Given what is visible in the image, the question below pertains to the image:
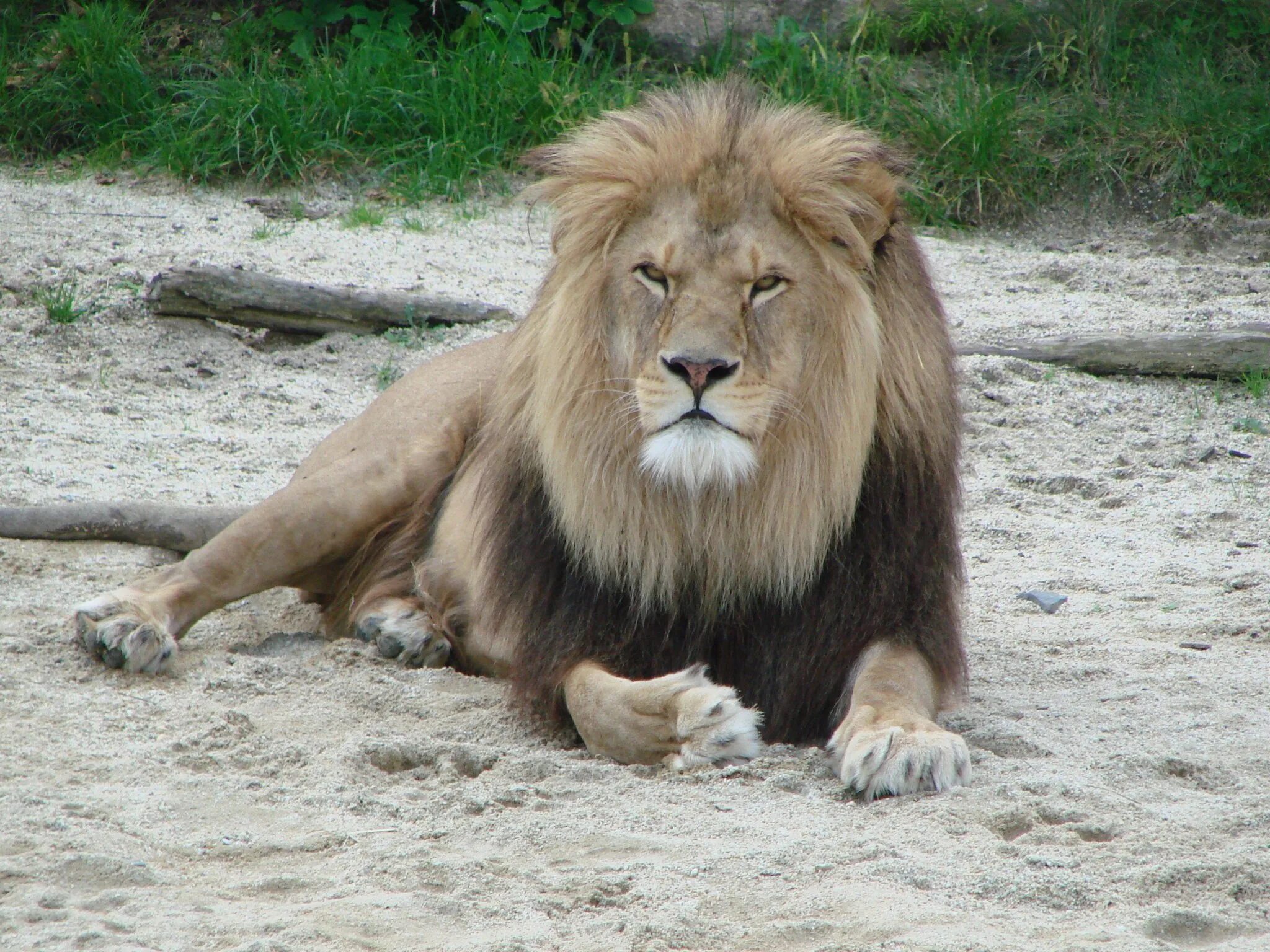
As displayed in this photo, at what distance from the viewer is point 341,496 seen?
11.9ft

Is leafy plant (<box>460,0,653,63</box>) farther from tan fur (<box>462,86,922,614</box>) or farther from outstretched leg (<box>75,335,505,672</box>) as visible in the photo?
tan fur (<box>462,86,922,614</box>)

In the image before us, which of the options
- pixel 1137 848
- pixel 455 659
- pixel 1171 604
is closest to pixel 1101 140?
pixel 1171 604

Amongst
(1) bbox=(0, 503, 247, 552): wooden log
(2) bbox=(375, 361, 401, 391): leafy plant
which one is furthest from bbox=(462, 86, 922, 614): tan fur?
(2) bbox=(375, 361, 401, 391): leafy plant

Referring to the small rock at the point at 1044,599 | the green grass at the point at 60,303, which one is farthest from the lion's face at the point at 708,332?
the green grass at the point at 60,303

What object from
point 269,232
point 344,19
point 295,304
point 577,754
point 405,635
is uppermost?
point 344,19

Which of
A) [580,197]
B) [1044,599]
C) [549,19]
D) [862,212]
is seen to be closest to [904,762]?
[862,212]

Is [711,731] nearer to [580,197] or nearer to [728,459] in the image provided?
[728,459]

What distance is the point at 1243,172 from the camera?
6602 millimetres

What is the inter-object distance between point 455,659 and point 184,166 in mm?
3828

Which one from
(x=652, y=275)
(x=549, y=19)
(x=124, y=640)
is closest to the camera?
(x=652, y=275)

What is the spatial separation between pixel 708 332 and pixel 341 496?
4.73 feet

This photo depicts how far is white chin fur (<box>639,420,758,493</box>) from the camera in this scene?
248 centimetres

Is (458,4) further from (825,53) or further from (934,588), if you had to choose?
(934,588)

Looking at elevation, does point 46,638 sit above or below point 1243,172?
below
